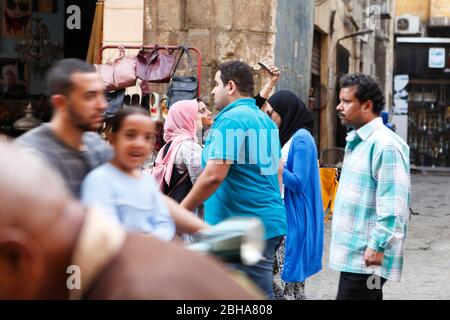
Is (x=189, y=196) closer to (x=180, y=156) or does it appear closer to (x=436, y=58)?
(x=180, y=156)

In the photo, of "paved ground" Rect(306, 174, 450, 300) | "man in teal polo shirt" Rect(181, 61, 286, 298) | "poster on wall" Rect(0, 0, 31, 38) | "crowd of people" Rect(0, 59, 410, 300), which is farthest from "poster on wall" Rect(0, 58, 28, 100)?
"man in teal polo shirt" Rect(181, 61, 286, 298)

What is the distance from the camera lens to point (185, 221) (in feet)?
10.5

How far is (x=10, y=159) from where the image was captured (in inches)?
55.9

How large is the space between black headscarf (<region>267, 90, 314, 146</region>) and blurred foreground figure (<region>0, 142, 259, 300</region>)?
4.86 metres

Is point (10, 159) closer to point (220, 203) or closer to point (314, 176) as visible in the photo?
point (220, 203)

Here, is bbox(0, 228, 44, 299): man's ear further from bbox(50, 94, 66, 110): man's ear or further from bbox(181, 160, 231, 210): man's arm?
bbox(181, 160, 231, 210): man's arm

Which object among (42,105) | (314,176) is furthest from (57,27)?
(314,176)

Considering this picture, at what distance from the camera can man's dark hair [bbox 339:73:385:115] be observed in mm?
4430

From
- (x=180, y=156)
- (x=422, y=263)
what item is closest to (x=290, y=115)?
(x=180, y=156)

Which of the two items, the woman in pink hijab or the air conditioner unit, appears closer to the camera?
the woman in pink hijab

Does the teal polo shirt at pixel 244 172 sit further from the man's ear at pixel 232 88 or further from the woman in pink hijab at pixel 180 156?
the woman in pink hijab at pixel 180 156

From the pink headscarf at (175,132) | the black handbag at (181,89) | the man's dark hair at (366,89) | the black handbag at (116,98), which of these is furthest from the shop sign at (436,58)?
the man's dark hair at (366,89)

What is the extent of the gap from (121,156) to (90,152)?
0.38ft

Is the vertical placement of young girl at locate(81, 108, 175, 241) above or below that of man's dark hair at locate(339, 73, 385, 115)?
below
